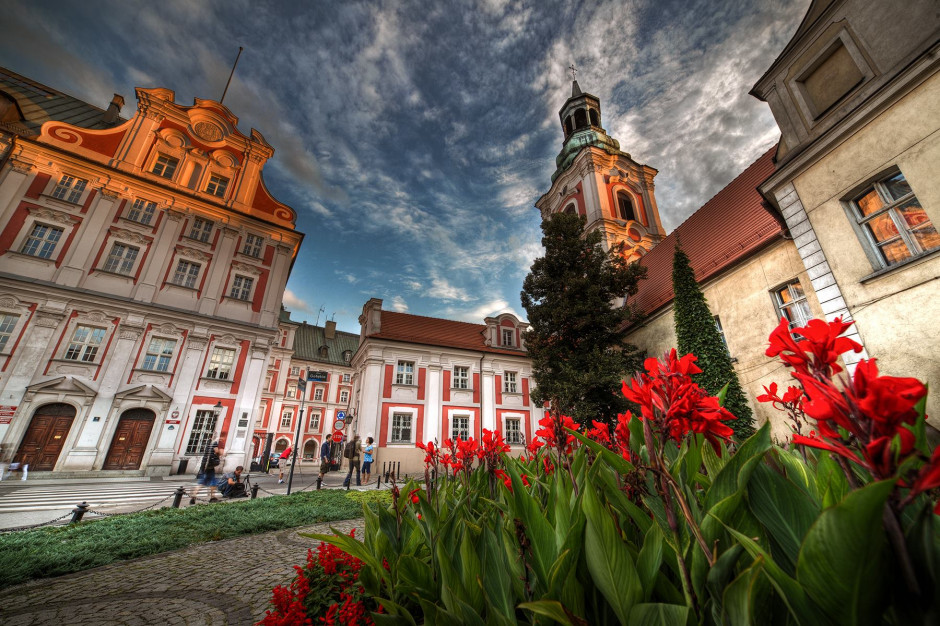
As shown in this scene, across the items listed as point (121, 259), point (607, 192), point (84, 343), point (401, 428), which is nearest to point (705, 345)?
point (401, 428)

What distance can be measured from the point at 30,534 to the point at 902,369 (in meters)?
13.7

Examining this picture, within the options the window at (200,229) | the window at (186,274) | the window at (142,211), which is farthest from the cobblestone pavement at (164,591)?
the window at (142,211)

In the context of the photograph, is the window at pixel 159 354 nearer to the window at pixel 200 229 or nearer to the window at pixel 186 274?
the window at pixel 186 274

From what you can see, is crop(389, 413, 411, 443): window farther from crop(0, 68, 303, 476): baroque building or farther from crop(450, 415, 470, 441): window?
crop(0, 68, 303, 476): baroque building

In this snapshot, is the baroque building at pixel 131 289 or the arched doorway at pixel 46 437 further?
the baroque building at pixel 131 289

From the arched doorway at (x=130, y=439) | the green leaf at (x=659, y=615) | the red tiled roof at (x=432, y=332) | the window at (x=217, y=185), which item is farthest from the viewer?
the red tiled roof at (x=432, y=332)

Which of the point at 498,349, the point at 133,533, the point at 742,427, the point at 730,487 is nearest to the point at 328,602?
the point at 730,487

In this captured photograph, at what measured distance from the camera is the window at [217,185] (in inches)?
818

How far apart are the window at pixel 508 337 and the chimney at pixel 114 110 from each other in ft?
102

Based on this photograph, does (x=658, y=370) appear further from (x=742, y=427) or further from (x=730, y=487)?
(x=742, y=427)

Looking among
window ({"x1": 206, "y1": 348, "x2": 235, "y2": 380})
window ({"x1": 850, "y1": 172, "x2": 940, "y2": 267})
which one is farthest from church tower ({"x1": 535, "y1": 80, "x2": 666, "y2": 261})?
→ window ({"x1": 206, "y1": 348, "x2": 235, "y2": 380})

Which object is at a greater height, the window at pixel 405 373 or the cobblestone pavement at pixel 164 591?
the window at pixel 405 373

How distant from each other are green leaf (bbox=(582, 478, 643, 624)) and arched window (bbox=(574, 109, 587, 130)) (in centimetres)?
3276

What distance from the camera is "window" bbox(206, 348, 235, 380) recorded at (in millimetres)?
16969
